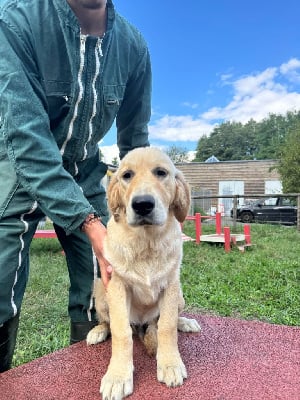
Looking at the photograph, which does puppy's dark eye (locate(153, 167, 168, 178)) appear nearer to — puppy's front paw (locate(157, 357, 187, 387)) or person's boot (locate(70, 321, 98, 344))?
puppy's front paw (locate(157, 357, 187, 387))

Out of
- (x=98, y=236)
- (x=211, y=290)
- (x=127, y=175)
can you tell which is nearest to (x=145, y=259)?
(x=98, y=236)

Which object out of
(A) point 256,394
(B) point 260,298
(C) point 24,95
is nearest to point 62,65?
(C) point 24,95

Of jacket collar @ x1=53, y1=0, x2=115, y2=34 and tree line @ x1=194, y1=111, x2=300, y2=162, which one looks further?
tree line @ x1=194, y1=111, x2=300, y2=162

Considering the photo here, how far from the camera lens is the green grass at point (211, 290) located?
395cm

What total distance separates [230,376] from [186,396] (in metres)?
0.27

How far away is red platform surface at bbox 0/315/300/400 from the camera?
1.65m

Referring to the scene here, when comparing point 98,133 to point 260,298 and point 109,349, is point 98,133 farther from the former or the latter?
point 260,298

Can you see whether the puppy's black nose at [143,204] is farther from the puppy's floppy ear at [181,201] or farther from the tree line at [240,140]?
the tree line at [240,140]

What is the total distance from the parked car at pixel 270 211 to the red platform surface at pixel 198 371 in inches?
608

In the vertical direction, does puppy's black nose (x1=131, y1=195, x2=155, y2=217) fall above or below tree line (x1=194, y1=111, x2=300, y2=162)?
below

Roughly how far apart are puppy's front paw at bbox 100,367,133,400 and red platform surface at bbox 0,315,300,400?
0.14 ft

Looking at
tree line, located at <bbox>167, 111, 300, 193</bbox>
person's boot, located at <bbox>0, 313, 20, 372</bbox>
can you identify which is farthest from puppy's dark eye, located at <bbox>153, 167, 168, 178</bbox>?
tree line, located at <bbox>167, 111, 300, 193</bbox>

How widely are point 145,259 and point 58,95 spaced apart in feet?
3.08

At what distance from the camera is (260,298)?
4973mm
